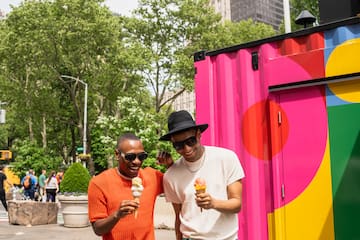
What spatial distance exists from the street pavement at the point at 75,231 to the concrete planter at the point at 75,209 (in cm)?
24

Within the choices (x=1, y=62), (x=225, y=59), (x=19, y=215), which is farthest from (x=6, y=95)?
(x=225, y=59)

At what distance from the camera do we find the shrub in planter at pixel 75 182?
11992 millimetres

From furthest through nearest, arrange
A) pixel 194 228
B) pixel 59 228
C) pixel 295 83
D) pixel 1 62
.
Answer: pixel 1 62
pixel 59 228
pixel 295 83
pixel 194 228

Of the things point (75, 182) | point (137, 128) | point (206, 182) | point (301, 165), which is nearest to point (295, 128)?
point (301, 165)

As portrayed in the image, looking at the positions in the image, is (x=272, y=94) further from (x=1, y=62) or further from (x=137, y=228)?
(x=1, y=62)

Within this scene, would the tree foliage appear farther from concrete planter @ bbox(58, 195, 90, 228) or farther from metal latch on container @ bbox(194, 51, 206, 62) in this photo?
metal latch on container @ bbox(194, 51, 206, 62)

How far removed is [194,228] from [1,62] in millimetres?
28549

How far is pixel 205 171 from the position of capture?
9.07ft

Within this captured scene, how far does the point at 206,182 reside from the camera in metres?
2.74

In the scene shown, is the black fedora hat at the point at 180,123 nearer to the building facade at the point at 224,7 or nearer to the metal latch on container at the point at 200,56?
the metal latch on container at the point at 200,56

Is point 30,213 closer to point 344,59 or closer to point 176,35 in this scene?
point 344,59

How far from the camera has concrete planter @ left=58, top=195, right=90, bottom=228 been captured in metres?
11.8

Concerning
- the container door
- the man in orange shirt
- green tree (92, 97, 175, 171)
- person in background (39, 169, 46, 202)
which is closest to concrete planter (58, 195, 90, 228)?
green tree (92, 97, 175, 171)

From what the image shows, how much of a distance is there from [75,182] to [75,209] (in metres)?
0.76
